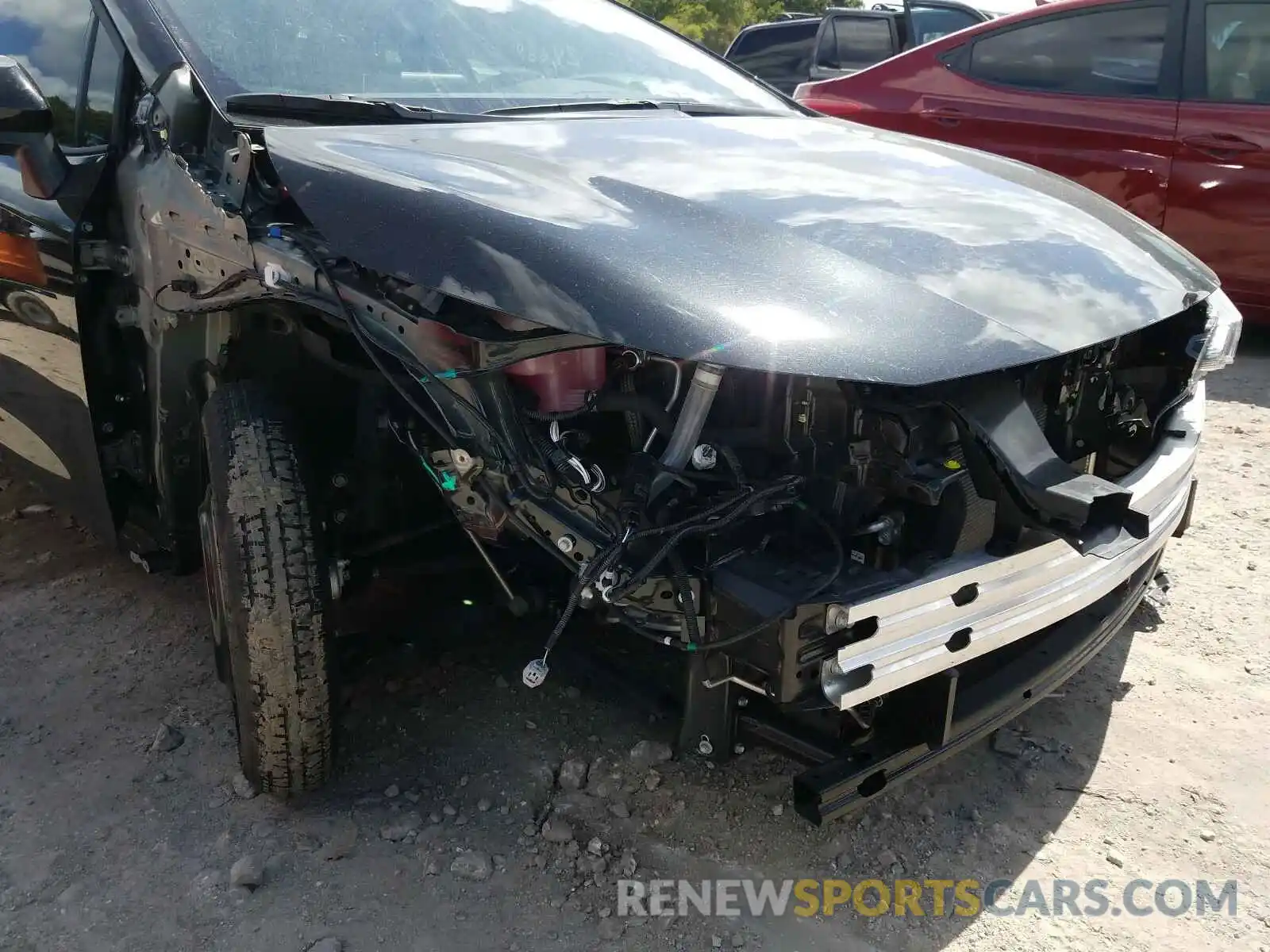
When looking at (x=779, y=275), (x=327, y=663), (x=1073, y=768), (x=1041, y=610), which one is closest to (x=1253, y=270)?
A: (x=1073, y=768)

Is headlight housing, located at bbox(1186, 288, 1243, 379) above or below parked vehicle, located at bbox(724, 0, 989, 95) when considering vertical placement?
below

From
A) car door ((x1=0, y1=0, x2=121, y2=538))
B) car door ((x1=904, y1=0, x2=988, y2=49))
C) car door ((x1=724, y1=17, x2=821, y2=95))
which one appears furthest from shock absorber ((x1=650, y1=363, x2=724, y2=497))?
car door ((x1=724, y1=17, x2=821, y2=95))

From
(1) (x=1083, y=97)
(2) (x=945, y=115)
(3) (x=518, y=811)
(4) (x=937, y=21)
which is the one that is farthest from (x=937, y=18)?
(3) (x=518, y=811)

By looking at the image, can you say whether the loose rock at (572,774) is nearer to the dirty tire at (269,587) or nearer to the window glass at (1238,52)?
the dirty tire at (269,587)

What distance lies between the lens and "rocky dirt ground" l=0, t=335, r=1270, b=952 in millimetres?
1905

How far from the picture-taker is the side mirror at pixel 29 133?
2.07 m

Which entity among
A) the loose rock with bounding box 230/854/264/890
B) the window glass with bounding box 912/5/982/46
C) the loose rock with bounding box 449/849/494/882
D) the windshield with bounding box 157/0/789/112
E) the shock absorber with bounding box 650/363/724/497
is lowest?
the loose rock with bounding box 449/849/494/882

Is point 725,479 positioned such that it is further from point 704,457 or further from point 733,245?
point 733,245

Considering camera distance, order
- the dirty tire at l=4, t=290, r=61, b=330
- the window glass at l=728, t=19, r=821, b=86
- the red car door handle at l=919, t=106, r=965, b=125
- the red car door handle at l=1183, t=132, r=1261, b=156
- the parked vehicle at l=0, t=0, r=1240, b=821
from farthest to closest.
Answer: the window glass at l=728, t=19, r=821, b=86, the red car door handle at l=919, t=106, r=965, b=125, the red car door handle at l=1183, t=132, r=1261, b=156, the dirty tire at l=4, t=290, r=61, b=330, the parked vehicle at l=0, t=0, r=1240, b=821

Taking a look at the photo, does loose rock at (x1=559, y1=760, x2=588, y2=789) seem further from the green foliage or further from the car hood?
the green foliage

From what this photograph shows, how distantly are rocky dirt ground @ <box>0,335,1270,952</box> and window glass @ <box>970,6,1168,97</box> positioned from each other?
125 inches

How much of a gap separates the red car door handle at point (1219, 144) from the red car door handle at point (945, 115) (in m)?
1.05

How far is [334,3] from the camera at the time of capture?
8.14 ft

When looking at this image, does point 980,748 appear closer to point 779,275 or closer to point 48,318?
point 779,275
